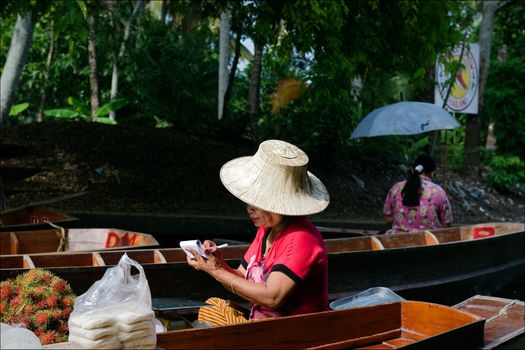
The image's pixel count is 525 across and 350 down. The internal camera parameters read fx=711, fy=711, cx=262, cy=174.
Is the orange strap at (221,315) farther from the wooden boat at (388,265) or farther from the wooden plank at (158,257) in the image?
the wooden plank at (158,257)

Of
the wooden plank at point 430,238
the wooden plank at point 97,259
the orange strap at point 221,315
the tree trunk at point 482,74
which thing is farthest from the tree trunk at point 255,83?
the orange strap at point 221,315

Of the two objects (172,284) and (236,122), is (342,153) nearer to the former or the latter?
(236,122)

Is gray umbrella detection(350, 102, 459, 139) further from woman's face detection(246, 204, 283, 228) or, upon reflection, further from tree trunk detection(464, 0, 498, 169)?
tree trunk detection(464, 0, 498, 169)

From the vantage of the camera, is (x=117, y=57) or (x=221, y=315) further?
(x=117, y=57)

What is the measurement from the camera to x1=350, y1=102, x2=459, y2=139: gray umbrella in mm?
10289

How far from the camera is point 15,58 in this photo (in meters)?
12.9

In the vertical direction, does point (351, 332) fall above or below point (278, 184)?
below

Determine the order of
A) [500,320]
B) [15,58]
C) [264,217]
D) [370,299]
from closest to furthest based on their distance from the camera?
[264,217] < [370,299] < [500,320] < [15,58]

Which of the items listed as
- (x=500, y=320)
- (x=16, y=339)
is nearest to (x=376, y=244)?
(x=500, y=320)

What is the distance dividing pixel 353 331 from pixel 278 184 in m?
1.09

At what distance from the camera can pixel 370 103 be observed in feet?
60.6

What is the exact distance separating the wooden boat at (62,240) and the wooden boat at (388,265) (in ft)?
4.34

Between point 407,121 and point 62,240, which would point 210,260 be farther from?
point 407,121

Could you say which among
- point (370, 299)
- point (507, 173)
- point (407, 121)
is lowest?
point (370, 299)
